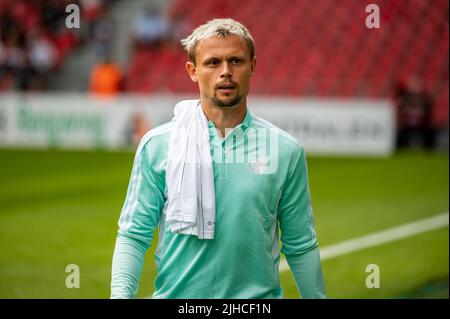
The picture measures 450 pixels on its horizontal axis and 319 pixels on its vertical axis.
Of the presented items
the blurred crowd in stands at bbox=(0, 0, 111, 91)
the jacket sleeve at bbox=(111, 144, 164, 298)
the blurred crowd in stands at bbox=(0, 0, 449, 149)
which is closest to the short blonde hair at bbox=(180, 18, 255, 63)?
the jacket sleeve at bbox=(111, 144, 164, 298)

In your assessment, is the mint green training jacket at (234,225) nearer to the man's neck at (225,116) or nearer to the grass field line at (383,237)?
the man's neck at (225,116)

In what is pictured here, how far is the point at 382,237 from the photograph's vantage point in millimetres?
11570

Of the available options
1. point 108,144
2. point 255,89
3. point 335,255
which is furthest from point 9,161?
point 335,255

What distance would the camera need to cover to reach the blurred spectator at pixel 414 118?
2158 centimetres

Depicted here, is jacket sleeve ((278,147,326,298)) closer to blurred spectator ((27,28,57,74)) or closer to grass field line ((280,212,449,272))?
grass field line ((280,212,449,272))

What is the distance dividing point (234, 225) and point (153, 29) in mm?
22351

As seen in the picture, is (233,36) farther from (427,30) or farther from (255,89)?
(255,89)

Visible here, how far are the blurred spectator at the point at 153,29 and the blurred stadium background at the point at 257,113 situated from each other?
5 cm

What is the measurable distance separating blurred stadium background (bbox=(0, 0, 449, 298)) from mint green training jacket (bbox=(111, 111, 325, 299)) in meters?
4.06

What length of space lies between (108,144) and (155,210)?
62.0ft

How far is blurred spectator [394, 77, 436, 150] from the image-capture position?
21578mm

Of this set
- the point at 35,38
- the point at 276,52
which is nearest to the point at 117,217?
the point at 276,52

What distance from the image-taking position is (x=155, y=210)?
173 inches

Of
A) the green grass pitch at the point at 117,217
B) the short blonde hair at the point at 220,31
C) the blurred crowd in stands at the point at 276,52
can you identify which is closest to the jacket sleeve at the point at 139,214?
the short blonde hair at the point at 220,31
